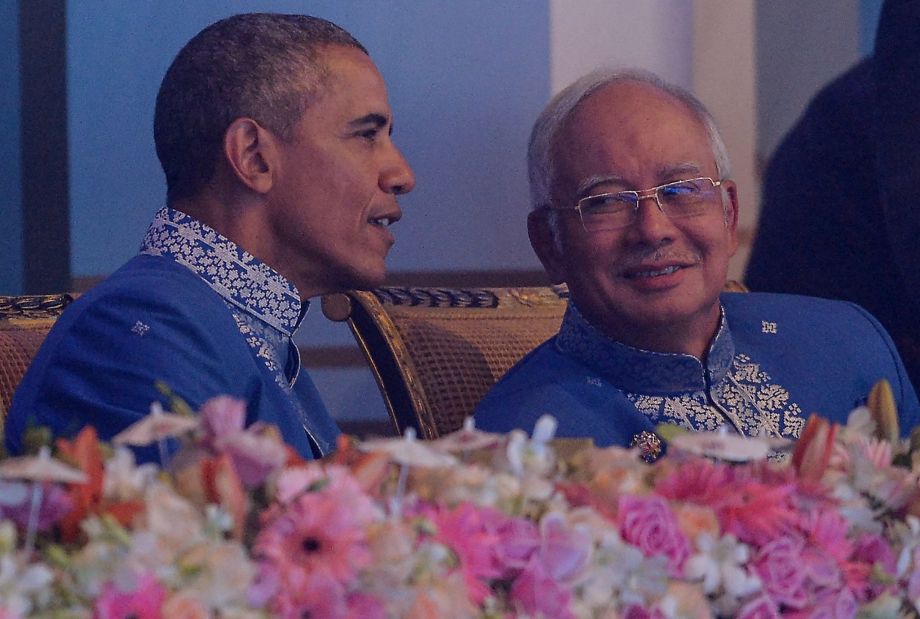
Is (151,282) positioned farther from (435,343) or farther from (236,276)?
(435,343)

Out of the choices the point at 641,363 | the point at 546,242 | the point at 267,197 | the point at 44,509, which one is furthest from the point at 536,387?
the point at 44,509

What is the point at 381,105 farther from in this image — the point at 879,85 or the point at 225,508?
the point at 225,508

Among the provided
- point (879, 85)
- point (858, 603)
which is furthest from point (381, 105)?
point (858, 603)

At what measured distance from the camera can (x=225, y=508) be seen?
2.92ft

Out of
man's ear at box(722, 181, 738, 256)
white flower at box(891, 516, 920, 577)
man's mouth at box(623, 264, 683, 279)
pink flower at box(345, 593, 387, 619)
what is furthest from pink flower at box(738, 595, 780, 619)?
man's ear at box(722, 181, 738, 256)

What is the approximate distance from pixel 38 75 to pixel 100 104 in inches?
4.8

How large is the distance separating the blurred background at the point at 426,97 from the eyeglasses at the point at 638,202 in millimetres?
822

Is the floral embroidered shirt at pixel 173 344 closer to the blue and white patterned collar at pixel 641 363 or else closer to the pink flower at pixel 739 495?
the blue and white patterned collar at pixel 641 363

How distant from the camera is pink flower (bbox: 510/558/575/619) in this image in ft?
3.11

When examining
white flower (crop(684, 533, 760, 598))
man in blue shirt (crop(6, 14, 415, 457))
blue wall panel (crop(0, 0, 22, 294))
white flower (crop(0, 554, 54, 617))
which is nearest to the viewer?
white flower (crop(0, 554, 54, 617))

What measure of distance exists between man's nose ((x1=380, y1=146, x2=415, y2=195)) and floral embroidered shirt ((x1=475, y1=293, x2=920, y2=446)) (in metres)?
0.32

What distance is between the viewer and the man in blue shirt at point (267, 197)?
5.90 ft

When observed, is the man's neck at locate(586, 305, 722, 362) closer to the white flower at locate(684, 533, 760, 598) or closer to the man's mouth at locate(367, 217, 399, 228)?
the man's mouth at locate(367, 217, 399, 228)

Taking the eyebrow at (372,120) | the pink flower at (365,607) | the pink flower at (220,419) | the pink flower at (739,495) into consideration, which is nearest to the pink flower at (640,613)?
the pink flower at (739,495)
